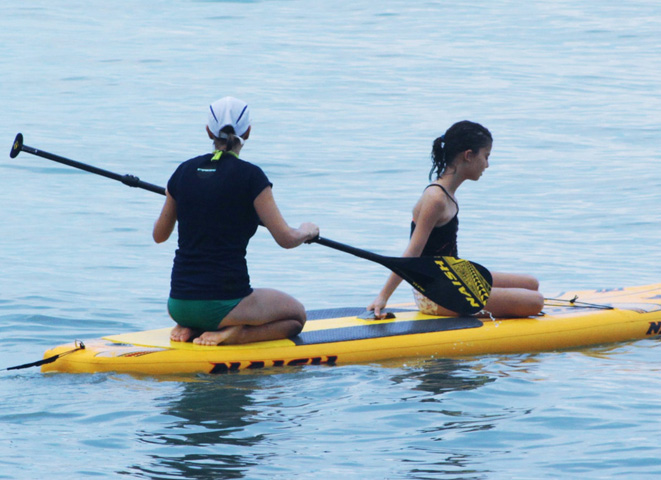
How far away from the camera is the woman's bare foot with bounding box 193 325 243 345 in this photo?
5.67 m

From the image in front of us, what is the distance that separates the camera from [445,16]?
27.0 meters

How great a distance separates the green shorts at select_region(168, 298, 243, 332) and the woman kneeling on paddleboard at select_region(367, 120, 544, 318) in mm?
1147

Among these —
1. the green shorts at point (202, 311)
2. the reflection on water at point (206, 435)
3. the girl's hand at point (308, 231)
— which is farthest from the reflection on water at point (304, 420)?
the girl's hand at point (308, 231)

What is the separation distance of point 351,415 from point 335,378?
530 mm

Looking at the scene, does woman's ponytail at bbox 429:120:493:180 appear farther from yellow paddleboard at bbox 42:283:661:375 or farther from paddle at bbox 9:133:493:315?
yellow paddleboard at bbox 42:283:661:375

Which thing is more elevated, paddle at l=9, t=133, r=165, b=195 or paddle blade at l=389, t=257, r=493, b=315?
paddle at l=9, t=133, r=165, b=195

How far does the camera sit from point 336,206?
39.1 ft

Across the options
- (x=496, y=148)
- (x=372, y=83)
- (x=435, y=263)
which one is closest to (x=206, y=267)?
(x=435, y=263)

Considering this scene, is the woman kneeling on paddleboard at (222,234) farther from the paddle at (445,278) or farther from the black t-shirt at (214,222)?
the paddle at (445,278)

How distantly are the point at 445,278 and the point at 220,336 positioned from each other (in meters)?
1.44

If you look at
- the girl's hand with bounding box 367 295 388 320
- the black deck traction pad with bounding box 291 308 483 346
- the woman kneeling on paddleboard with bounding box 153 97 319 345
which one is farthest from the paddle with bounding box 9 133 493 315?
the woman kneeling on paddleboard with bounding box 153 97 319 345

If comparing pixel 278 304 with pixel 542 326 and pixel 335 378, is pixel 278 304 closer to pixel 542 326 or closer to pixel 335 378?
pixel 335 378

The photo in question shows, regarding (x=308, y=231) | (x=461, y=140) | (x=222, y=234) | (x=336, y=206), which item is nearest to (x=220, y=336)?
(x=222, y=234)

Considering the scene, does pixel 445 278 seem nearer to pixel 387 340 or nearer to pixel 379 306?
pixel 379 306
